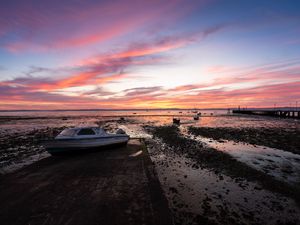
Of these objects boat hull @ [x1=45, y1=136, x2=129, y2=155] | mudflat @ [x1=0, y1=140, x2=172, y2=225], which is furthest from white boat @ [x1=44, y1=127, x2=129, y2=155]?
mudflat @ [x1=0, y1=140, x2=172, y2=225]

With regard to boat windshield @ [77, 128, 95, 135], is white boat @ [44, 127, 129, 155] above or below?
below

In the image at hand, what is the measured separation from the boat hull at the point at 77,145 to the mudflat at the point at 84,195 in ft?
7.02

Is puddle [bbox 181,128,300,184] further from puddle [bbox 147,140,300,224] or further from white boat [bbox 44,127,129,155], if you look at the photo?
white boat [bbox 44,127,129,155]

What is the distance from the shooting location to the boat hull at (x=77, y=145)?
13835 mm

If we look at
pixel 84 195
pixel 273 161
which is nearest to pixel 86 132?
pixel 84 195

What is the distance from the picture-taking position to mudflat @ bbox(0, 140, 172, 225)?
567 cm

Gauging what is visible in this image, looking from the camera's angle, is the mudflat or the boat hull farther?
the boat hull

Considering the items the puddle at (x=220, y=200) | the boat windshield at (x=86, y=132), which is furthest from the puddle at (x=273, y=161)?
the boat windshield at (x=86, y=132)

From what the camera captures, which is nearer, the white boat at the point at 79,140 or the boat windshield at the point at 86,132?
the white boat at the point at 79,140

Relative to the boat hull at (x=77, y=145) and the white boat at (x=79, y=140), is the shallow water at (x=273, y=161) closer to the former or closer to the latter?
the boat hull at (x=77, y=145)

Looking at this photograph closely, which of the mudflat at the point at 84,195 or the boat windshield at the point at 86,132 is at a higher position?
the boat windshield at the point at 86,132

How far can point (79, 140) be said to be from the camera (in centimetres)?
1446

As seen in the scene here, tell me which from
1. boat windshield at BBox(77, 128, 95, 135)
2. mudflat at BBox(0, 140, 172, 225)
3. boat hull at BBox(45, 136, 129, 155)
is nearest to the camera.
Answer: mudflat at BBox(0, 140, 172, 225)

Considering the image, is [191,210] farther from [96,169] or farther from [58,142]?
[58,142]
